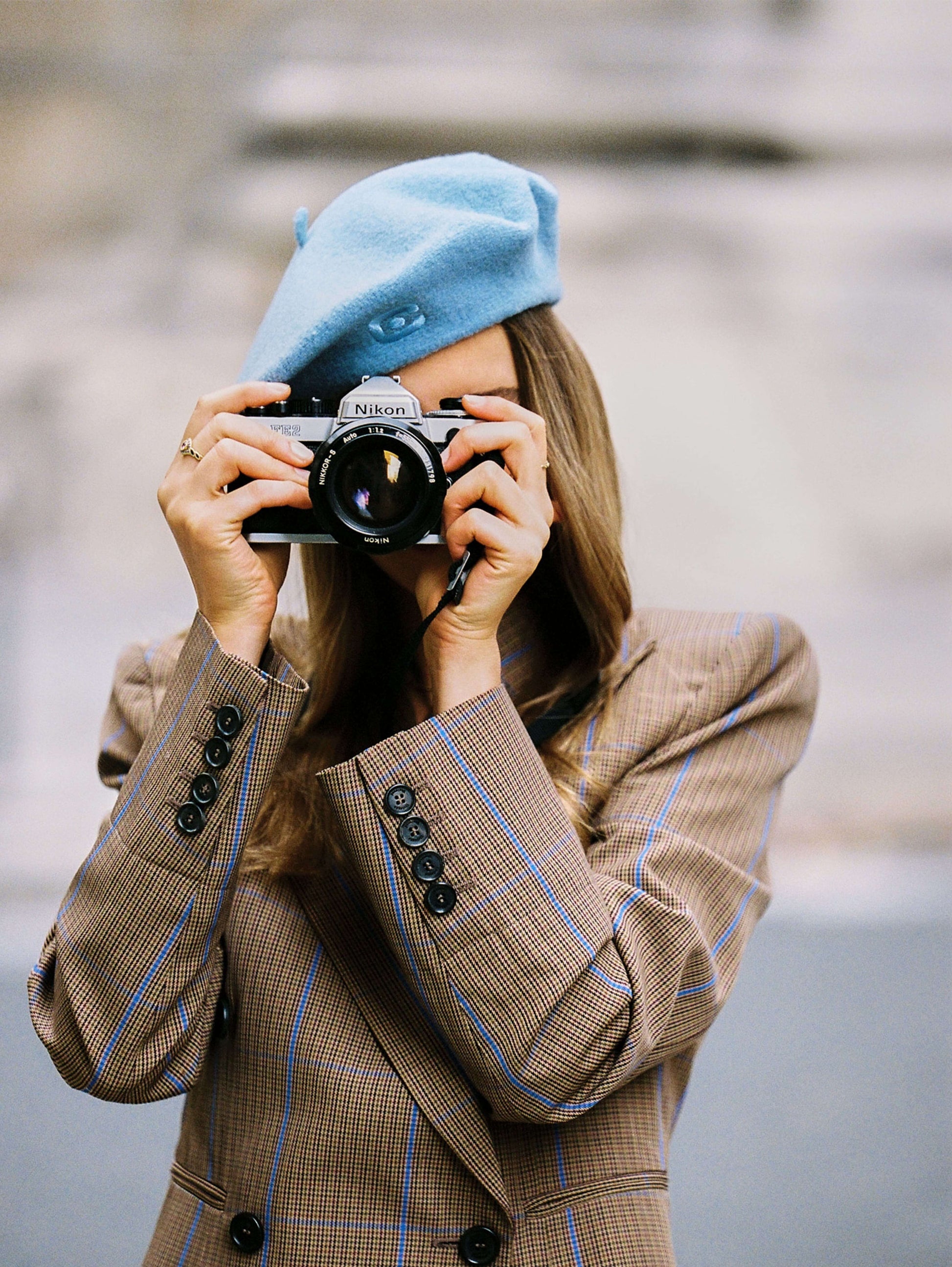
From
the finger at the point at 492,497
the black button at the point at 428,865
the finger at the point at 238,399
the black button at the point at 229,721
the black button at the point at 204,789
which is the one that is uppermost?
the finger at the point at 238,399

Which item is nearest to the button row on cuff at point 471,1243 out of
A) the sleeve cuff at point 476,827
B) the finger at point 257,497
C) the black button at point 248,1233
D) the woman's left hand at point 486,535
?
the black button at point 248,1233

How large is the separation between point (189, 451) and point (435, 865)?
257 mm

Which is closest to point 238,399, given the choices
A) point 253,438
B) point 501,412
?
point 253,438

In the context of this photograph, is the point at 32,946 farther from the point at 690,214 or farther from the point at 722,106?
the point at 722,106

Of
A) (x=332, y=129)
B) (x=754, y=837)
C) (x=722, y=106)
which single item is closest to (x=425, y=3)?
(x=332, y=129)

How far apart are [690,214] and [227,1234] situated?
59.5 inches

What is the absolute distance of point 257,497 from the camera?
618mm

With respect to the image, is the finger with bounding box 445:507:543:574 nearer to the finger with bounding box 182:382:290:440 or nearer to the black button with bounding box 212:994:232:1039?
the finger with bounding box 182:382:290:440

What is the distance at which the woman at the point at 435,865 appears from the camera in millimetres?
565

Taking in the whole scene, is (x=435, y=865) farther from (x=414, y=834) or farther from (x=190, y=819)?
(x=190, y=819)

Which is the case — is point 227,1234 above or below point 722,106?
below

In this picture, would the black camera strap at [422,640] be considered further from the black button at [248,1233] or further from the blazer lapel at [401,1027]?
the black button at [248,1233]

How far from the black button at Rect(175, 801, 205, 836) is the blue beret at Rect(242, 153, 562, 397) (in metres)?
0.25

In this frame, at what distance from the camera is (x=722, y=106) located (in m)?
1.69
